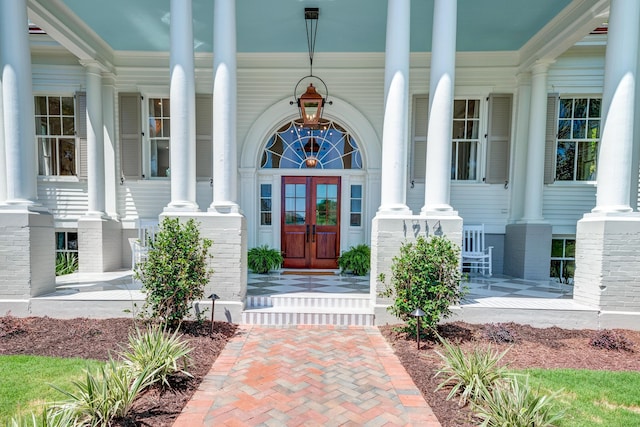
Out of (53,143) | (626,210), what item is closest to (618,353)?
(626,210)

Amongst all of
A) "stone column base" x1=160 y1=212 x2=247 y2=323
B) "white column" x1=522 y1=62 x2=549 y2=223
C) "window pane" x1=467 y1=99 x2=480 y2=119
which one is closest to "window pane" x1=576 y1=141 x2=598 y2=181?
"white column" x1=522 y1=62 x2=549 y2=223

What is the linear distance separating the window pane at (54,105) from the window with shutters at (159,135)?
2010mm

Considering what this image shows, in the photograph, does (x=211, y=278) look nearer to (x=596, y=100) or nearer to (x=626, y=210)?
(x=626, y=210)

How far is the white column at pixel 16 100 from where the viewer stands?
14.6ft

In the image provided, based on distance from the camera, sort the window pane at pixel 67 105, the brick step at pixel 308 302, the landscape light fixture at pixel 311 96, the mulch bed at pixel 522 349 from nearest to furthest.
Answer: the mulch bed at pixel 522 349
the brick step at pixel 308 302
the landscape light fixture at pixel 311 96
the window pane at pixel 67 105

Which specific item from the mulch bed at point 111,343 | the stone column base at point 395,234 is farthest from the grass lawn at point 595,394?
→ the mulch bed at point 111,343

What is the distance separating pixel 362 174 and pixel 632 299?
4870 millimetres

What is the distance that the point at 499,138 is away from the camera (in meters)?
7.06

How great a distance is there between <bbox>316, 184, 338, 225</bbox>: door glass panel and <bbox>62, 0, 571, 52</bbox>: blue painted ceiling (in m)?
2.96

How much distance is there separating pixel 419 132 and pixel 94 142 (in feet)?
22.6

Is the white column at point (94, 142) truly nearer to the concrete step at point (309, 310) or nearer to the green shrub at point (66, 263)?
the green shrub at point (66, 263)

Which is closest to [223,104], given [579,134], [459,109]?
[459,109]

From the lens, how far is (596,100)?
23.2ft

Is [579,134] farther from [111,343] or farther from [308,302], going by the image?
[111,343]
